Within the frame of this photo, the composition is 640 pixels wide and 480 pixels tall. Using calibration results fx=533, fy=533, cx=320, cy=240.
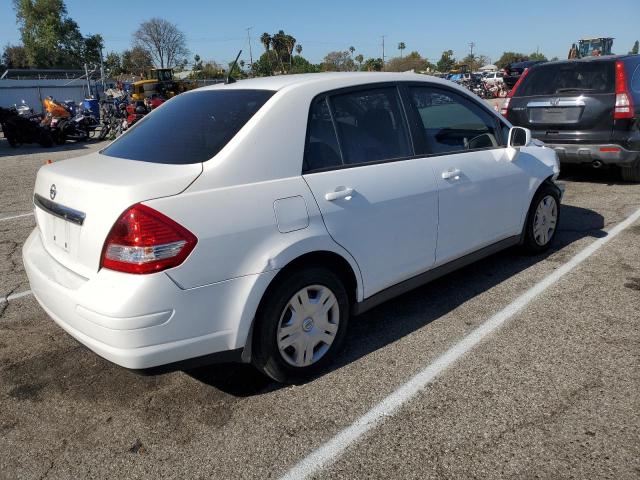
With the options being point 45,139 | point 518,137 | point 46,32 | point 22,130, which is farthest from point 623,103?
point 46,32

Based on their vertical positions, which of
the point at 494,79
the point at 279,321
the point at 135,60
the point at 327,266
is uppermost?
the point at 135,60

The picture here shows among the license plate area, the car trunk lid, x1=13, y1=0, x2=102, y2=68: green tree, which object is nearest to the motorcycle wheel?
the license plate area

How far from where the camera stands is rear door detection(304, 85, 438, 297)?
117 inches

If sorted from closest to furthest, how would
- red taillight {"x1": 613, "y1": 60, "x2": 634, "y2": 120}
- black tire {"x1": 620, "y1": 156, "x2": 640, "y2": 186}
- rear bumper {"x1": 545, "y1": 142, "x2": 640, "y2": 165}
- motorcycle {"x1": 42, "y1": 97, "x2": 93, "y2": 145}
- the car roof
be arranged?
the car roof
red taillight {"x1": 613, "y1": 60, "x2": 634, "y2": 120}
rear bumper {"x1": 545, "y1": 142, "x2": 640, "y2": 165}
black tire {"x1": 620, "y1": 156, "x2": 640, "y2": 186}
motorcycle {"x1": 42, "y1": 97, "x2": 93, "y2": 145}

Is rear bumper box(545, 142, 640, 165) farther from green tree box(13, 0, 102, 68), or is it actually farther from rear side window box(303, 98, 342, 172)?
green tree box(13, 0, 102, 68)

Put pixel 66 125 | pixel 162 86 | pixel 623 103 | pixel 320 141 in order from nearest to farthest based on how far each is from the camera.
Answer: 1. pixel 320 141
2. pixel 623 103
3. pixel 66 125
4. pixel 162 86

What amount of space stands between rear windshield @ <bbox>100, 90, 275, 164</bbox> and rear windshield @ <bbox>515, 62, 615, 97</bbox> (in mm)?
5795

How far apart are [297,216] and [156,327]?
2.87 ft

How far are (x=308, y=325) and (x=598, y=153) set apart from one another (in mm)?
5792

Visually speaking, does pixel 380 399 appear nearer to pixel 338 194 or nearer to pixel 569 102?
pixel 338 194

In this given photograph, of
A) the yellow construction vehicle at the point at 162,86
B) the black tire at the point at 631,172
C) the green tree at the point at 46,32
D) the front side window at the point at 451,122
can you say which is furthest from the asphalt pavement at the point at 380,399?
the green tree at the point at 46,32

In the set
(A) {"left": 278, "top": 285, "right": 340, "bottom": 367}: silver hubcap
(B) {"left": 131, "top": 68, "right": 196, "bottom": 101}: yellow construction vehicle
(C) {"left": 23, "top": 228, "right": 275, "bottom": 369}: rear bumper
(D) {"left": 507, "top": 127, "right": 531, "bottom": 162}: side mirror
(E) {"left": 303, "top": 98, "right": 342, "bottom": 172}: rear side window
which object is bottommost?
(A) {"left": 278, "top": 285, "right": 340, "bottom": 367}: silver hubcap

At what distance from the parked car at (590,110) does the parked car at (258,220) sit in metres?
4.00

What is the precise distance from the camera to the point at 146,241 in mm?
2344
